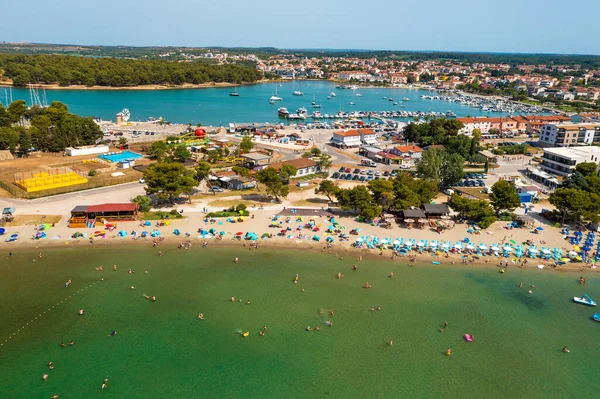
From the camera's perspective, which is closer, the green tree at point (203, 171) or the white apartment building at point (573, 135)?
the green tree at point (203, 171)

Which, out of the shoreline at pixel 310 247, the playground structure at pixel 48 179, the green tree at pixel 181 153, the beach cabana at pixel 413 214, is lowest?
the shoreline at pixel 310 247

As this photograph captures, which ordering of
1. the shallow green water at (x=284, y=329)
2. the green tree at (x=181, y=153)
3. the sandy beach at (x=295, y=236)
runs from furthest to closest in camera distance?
1. the green tree at (x=181, y=153)
2. the sandy beach at (x=295, y=236)
3. the shallow green water at (x=284, y=329)

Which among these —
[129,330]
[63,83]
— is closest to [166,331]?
[129,330]

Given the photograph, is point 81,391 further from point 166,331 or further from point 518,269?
point 518,269

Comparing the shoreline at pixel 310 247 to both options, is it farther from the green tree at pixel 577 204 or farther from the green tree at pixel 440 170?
the green tree at pixel 440 170

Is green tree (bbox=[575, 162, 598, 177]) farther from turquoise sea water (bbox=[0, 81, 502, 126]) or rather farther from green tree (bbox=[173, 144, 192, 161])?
turquoise sea water (bbox=[0, 81, 502, 126])

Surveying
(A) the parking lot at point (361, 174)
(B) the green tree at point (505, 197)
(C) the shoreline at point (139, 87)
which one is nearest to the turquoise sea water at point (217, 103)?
(C) the shoreline at point (139, 87)

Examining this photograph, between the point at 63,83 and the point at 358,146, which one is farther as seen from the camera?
the point at 63,83
